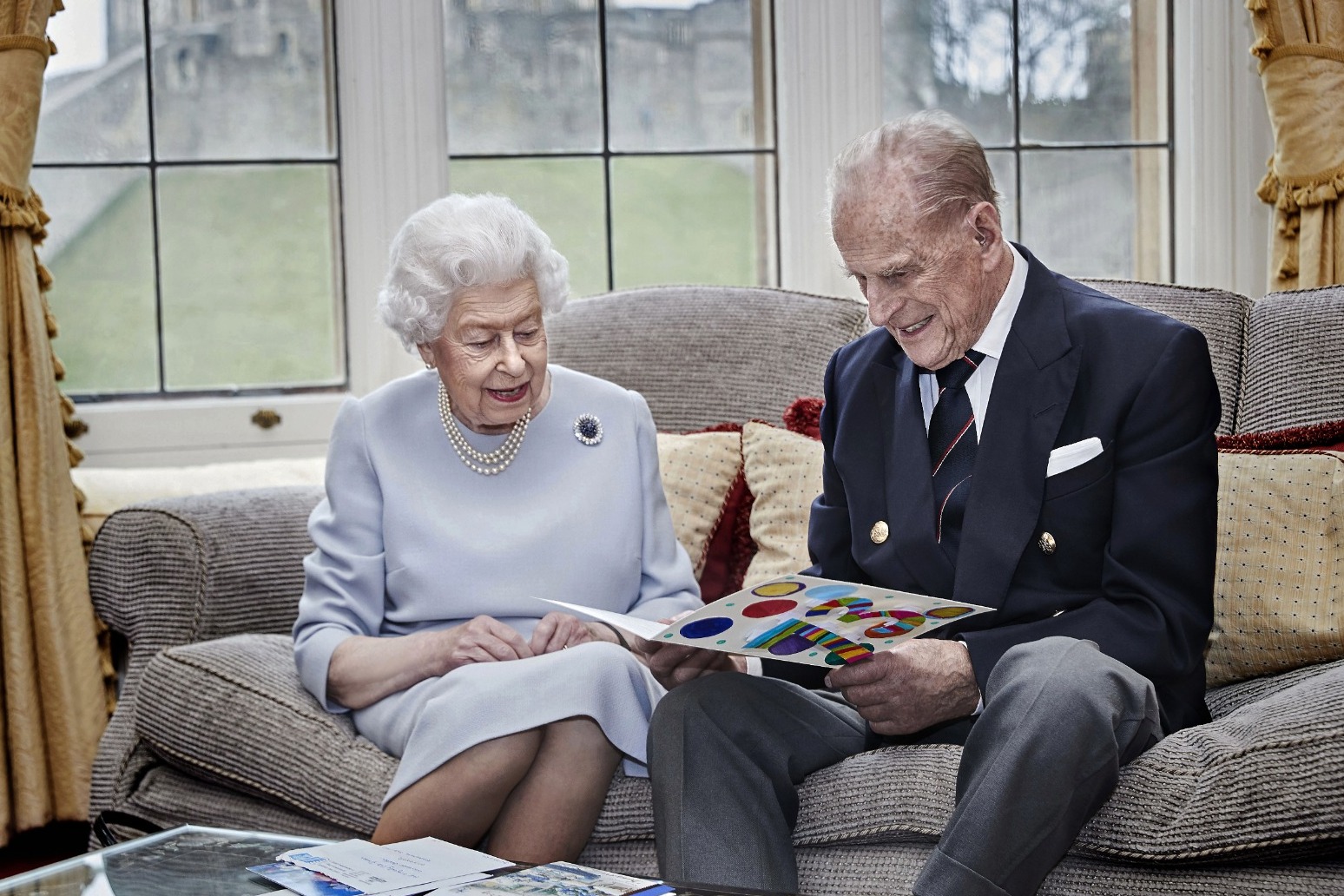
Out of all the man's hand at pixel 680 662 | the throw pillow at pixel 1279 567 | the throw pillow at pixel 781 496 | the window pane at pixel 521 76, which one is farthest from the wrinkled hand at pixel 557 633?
the window pane at pixel 521 76

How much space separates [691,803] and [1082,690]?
45 centimetres

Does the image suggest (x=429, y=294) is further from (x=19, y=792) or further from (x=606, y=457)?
(x=19, y=792)

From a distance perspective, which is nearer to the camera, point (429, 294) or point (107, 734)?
point (429, 294)

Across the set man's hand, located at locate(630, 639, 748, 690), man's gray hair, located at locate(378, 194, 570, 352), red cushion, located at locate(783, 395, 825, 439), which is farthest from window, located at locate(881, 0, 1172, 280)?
man's hand, located at locate(630, 639, 748, 690)

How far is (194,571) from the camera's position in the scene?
81.1 inches

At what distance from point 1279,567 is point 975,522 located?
0.48m

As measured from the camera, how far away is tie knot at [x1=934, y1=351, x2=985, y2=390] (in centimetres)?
165

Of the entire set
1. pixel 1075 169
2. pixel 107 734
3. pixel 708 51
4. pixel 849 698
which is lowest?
pixel 107 734

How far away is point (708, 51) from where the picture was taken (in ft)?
10.3

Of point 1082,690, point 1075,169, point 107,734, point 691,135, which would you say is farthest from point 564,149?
point 1082,690

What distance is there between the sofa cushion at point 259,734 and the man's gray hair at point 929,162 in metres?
0.94

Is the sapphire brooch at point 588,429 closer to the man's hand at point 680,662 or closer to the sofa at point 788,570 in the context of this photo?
the sofa at point 788,570

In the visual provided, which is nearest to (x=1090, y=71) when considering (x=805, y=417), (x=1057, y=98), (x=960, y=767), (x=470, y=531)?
(x=1057, y=98)

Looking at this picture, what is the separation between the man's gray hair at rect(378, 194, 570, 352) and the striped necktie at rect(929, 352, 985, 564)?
60 centimetres
